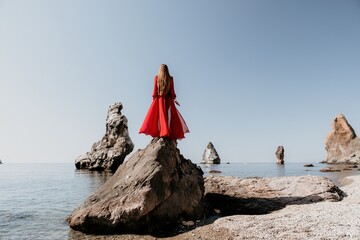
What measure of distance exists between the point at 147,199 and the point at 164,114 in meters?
3.76

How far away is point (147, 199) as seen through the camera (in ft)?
28.3

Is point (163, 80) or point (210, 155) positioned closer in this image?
point (163, 80)

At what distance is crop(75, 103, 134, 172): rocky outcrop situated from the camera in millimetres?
52234

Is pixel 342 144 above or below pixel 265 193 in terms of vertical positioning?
above

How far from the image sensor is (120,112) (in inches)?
2288

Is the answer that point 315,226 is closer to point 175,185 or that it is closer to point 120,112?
point 175,185

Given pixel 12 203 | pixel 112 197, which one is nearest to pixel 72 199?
pixel 12 203

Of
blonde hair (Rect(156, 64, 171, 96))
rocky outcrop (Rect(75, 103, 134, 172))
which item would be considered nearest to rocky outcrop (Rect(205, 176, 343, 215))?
blonde hair (Rect(156, 64, 171, 96))

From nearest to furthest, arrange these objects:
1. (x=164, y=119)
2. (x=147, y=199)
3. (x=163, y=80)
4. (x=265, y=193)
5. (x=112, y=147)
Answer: (x=147, y=199)
(x=164, y=119)
(x=163, y=80)
(x=265, y=193)
(x=112, y=147)

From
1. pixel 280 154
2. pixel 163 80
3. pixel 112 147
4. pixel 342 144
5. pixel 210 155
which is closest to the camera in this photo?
pixel 163 80

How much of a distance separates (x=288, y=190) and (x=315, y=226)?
17.8 feet

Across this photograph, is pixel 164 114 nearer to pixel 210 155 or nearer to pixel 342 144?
pixel 210 155

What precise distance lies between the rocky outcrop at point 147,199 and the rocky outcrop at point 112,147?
42.9 meters

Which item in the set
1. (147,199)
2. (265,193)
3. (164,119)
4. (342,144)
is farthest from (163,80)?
(342,144)
